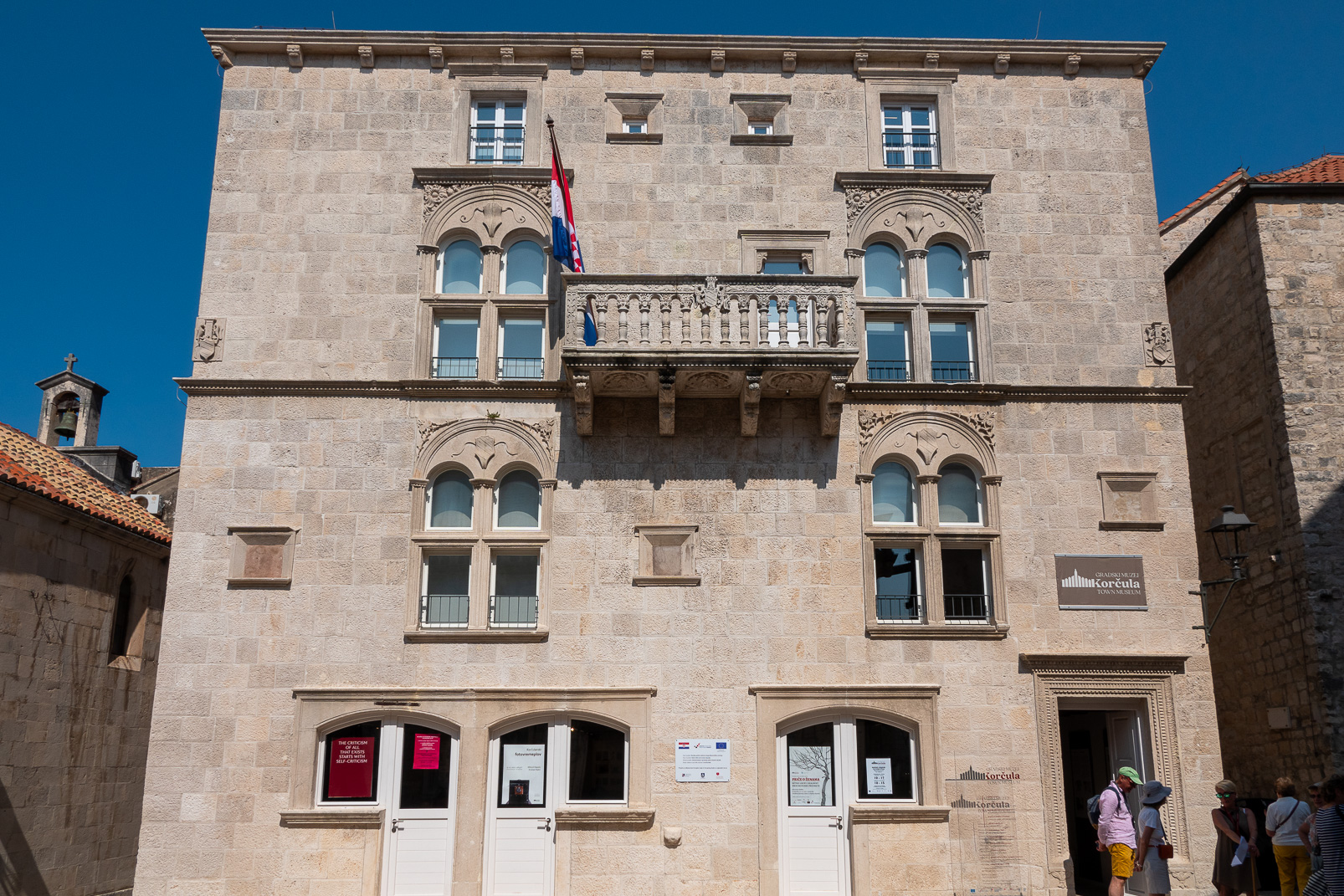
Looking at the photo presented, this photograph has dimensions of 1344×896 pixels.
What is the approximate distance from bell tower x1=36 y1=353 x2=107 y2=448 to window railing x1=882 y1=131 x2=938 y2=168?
22405 mm

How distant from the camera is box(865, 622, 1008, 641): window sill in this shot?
16.2 metres

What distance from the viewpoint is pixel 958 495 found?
17.2 metres

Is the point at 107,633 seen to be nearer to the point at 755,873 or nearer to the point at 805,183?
the point at 755,873

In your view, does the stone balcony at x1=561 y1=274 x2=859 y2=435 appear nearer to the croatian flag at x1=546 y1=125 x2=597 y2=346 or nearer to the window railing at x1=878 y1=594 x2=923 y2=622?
the croatian flag at x1=546 y1=125 x2=597 y2=346

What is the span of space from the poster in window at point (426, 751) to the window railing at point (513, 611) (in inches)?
73.3

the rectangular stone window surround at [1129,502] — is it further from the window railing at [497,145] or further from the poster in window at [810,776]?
the window railing at [497,145]

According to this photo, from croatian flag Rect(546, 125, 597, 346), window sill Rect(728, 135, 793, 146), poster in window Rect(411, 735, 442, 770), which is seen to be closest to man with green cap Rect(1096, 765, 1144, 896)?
poster in window Rect(411, 735, 442, 770)

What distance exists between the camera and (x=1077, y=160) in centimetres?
1847

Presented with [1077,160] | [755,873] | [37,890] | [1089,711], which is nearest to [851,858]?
[755,873]

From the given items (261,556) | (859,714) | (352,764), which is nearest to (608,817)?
(352,764)

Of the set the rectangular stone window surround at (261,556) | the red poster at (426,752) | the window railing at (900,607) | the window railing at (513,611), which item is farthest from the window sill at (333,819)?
the window railing at (900,607)

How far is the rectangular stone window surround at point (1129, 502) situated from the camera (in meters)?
16.9

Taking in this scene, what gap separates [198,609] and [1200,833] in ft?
49.4

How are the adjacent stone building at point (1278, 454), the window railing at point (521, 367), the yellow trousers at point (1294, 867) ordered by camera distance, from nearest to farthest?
the yellow trousers at point (1294, 867), the window railing at point (521, 367), the adjacent stone building at point (1278, 454)
